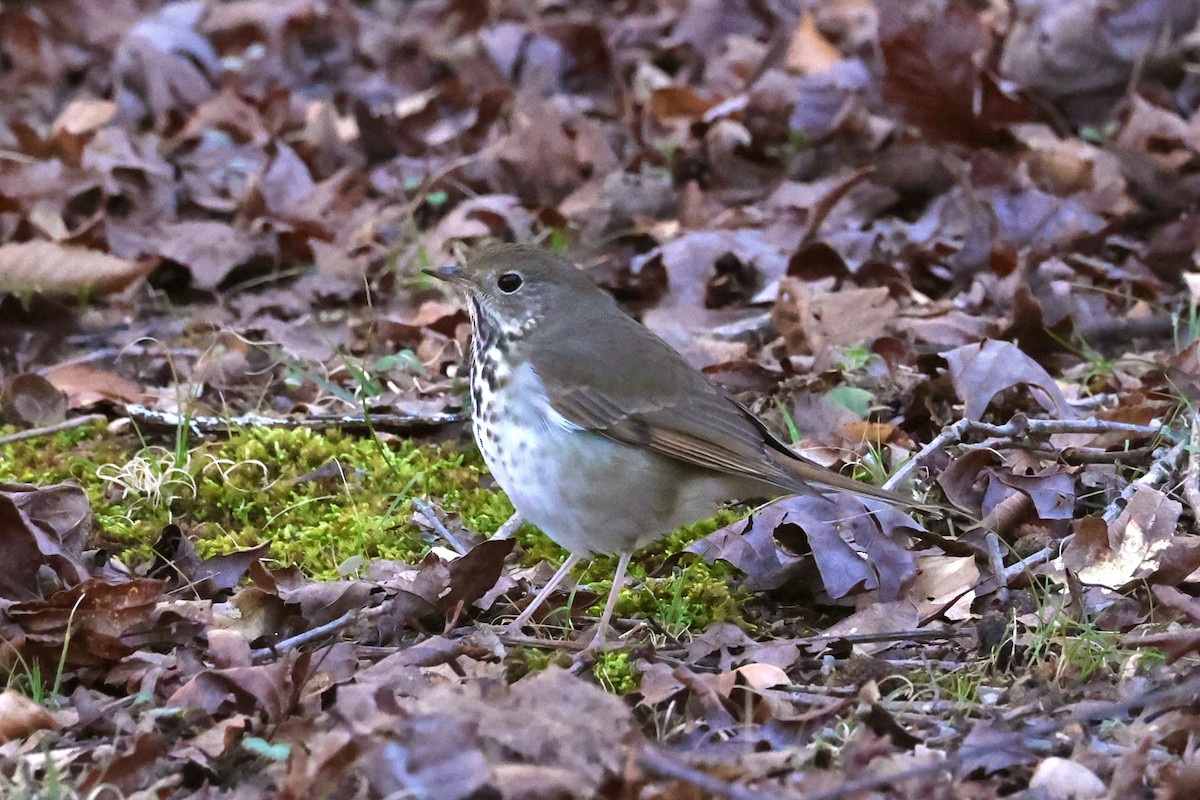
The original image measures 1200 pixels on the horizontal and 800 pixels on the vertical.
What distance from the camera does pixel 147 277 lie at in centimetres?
629

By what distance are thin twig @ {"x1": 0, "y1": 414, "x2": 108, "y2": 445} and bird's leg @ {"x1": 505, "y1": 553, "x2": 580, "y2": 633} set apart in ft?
5.96

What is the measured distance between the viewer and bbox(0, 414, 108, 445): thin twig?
4.65m

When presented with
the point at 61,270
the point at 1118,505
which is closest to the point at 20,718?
the point at 1118,505

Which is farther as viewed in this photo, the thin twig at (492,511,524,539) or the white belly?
the thin twig at (492,511,524,539)

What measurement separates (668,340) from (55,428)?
2.19 metres

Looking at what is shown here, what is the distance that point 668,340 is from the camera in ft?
17.4

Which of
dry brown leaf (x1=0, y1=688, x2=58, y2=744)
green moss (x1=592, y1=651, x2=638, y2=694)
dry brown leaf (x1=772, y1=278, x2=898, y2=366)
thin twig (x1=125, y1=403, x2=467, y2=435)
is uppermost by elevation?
dry brown leaf (x1=772, y1=278, x2=898, y2=366)

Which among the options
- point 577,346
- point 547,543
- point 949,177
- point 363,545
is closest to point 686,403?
point 577,346

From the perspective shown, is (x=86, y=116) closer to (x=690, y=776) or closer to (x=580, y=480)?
(x=580, y=480)

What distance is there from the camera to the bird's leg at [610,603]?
3.56 metres

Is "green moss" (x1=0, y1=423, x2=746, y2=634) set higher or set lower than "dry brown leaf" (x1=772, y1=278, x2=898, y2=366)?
lower

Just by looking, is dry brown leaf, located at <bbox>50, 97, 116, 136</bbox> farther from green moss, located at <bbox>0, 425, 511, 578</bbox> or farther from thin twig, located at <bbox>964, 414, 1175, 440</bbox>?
thin twig, located at <bbox>964, 414, 1175, 440</bbox>

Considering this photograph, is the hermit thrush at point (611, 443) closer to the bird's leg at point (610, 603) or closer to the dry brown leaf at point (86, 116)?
the bird's leg at point (610, 603)

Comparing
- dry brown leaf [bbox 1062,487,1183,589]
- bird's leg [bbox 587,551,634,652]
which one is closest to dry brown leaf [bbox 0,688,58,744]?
bird's leg [bbox 587,551,634,652]
